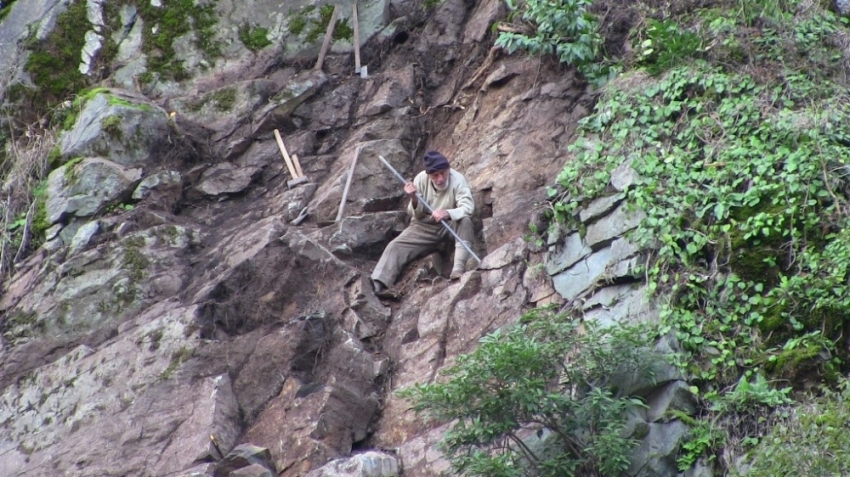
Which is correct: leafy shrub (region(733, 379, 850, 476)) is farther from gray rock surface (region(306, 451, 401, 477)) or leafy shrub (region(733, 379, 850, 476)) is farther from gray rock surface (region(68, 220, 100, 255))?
gray rock surface (region(68, 220, 100, 255))

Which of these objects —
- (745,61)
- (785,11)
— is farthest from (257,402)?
(785,11)

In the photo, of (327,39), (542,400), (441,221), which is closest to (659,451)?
(542,400)

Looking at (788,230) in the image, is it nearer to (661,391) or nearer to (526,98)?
(661,391)

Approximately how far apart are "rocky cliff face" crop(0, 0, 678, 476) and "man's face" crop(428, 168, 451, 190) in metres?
0.47

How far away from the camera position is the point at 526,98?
12.7 meters

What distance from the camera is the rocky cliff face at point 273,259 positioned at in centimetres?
1022

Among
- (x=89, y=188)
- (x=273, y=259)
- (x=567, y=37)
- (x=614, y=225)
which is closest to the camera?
(x=614, y=225)

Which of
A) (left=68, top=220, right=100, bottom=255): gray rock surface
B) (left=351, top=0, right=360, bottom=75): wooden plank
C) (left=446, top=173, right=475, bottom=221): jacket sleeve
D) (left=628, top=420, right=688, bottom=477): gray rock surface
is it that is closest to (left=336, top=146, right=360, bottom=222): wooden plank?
(left=446, top=173, right=475, bottom=221): jacket sleeve

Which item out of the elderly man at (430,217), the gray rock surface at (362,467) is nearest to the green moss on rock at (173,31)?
the elderly man at (430,217)

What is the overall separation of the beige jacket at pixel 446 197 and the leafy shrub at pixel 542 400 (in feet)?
9.75

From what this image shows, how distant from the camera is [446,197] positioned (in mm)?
11945

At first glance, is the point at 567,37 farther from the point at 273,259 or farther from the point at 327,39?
the point at 273,259

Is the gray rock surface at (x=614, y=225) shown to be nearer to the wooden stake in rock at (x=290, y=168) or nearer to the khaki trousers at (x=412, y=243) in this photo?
the khaki trousers at (x=412, y=243)

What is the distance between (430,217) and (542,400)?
3.80 meters
